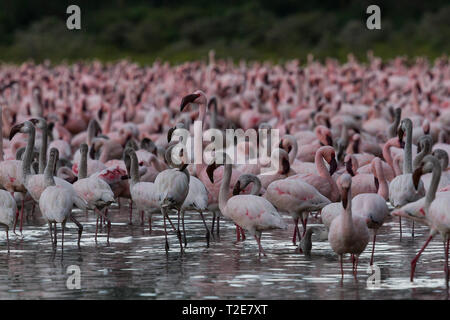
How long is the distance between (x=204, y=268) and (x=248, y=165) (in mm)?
3861

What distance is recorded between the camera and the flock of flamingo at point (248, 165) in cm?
1066

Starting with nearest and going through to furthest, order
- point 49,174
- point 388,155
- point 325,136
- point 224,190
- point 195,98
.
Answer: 1. point 224,190
2. point 49,174
3. point 195,98
4. point 388,155
5. point 325,136

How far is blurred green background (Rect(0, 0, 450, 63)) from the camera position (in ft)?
155

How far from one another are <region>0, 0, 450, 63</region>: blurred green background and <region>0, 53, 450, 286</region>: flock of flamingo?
17.4 m

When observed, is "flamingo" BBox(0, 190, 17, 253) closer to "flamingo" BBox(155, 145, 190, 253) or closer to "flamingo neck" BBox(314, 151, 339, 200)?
"flamingo" BBox(155, 145, 190, 253)

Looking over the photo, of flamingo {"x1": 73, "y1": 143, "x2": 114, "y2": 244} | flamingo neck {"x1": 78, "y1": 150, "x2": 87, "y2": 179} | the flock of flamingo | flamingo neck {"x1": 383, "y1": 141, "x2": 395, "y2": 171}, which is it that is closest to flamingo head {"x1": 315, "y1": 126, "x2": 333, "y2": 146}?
the flock of flamingo

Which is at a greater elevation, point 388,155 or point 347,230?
point 388,155

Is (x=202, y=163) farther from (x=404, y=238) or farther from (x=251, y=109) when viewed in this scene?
(x=251, y=109)

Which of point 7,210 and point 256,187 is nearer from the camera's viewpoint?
point 7,210

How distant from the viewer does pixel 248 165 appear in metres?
13.9

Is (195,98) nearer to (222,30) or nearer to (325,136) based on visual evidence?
(325,136)

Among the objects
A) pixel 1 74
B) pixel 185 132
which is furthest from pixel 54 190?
pixel 1 74

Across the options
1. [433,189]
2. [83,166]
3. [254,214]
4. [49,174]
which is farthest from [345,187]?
[83,166]

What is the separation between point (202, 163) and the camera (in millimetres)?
13430
